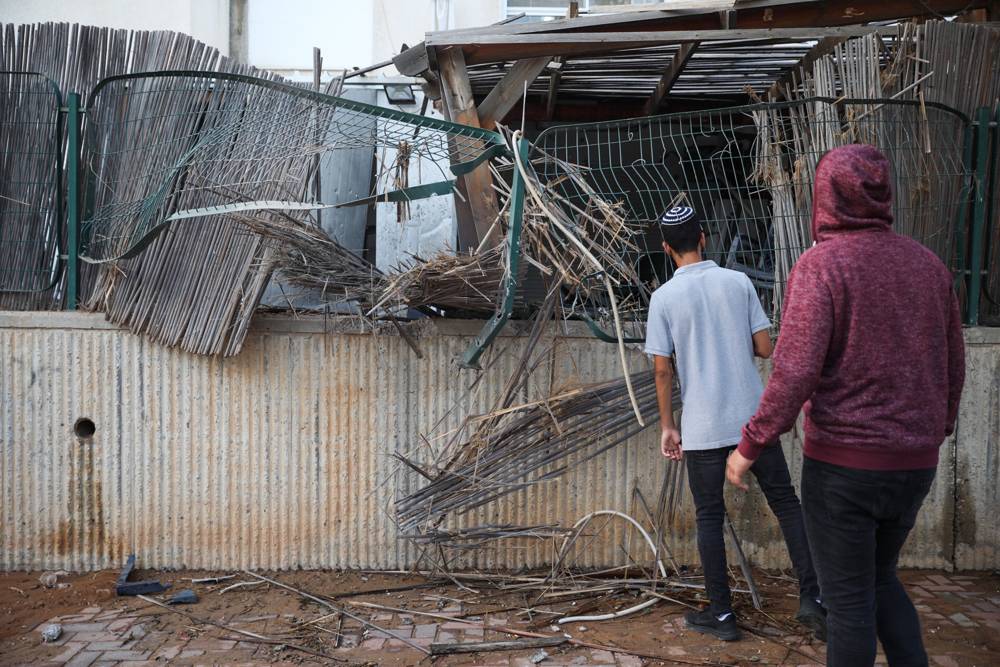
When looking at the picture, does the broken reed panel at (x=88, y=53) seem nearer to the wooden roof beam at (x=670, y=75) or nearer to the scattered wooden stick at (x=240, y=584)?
the scattered wooden stick at (x=240, y=584)

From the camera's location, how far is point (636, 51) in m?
5.47

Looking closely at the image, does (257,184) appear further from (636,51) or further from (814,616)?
(814,616)

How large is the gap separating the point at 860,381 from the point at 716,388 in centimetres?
105

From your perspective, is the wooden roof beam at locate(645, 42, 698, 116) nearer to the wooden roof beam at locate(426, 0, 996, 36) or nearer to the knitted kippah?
the wooden roof beam at locate(426, 0, 996, 36)

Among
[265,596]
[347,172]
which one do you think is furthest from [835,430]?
[347,172]

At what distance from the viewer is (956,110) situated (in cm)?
464

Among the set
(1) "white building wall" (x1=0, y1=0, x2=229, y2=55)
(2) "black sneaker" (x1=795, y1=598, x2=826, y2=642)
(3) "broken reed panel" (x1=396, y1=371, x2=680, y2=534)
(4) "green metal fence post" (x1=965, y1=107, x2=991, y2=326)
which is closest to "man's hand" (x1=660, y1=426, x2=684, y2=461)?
(3) "broken reed panel" (x1=396, y1=371, x2=680, y2=534)

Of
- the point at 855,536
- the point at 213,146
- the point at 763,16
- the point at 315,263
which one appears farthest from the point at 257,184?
the point at 855,536

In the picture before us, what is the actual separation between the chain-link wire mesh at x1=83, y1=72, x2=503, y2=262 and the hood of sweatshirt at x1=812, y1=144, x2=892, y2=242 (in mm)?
1785

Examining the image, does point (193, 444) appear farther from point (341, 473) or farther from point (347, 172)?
point (347, 172)

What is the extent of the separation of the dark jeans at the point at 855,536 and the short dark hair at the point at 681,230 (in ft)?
4.28

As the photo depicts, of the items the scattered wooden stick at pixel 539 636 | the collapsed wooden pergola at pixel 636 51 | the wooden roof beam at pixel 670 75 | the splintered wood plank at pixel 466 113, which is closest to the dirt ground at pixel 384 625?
the scattered wooden stick at pixel 539 636

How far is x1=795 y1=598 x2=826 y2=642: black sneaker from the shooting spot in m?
3.65

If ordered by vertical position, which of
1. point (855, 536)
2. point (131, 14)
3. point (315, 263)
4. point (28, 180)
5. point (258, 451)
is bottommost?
point (855, 536)
